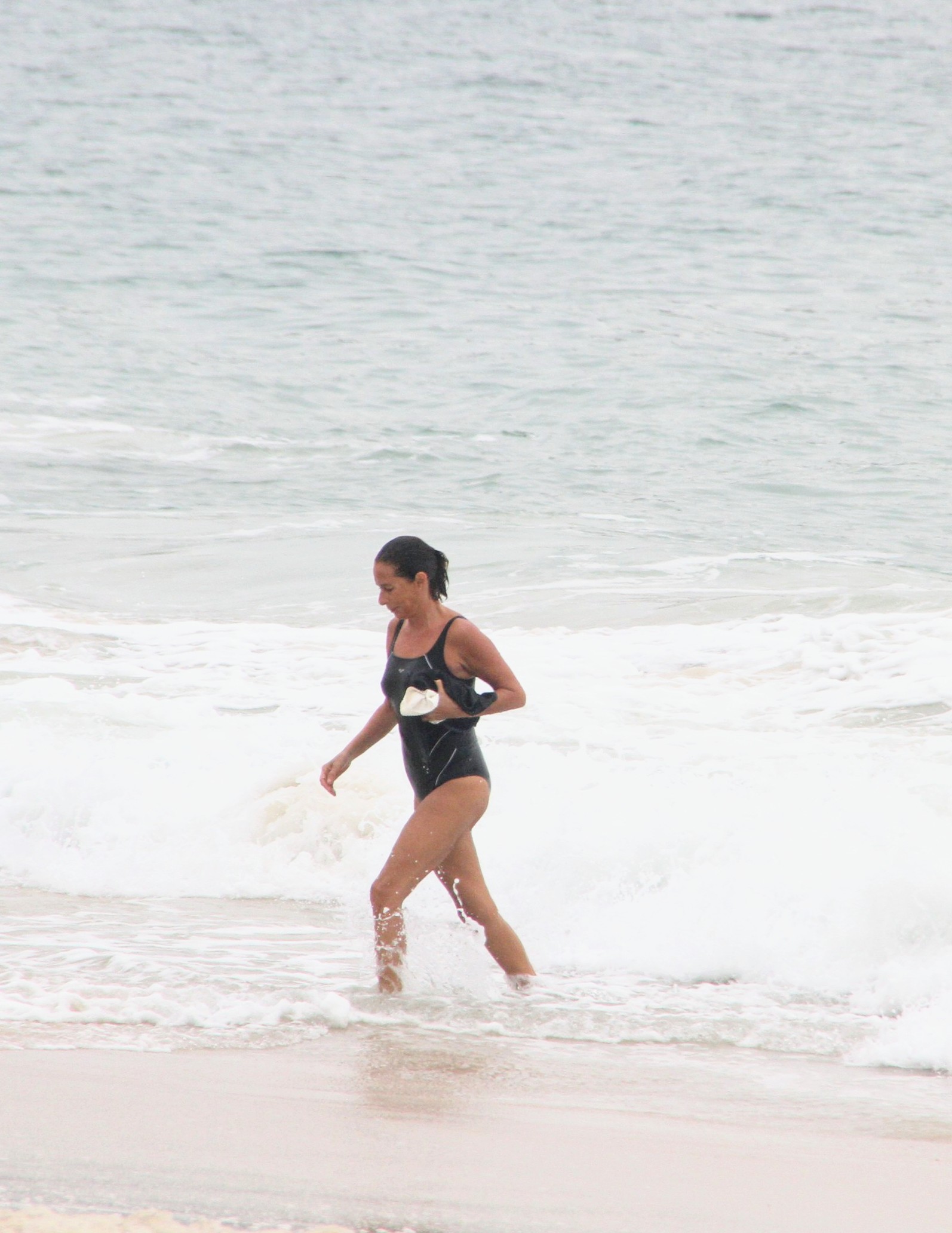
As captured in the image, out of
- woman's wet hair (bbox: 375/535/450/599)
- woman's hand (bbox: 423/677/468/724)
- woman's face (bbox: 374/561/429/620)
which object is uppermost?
woman's wet hair (bbox: 375/535/450/599)

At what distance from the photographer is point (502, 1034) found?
16.0 feet

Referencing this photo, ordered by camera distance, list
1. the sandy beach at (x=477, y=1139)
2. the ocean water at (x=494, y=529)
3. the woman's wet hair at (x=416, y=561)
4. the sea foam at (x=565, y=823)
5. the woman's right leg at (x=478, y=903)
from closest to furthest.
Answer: the sandy beach at (x=477, y=1139) < the woman's wet hair at (x=416, y=561) < the woman's right leg at (x=478, y=903) < the sea foam at (x=565, y=823) < the ocean water at (x=494, y=529)

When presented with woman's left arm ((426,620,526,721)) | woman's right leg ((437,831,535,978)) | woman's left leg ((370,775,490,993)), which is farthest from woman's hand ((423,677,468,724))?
woman's right leg ((437,831,535,978))

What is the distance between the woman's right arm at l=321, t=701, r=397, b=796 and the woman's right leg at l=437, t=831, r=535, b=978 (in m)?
0.47

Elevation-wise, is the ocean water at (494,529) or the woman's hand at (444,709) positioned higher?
the woman's hand at (444,709)

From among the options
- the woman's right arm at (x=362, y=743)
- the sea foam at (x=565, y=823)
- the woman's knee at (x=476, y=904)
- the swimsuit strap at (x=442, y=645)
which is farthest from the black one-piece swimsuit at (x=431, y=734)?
the sea foam at (x=565, y=823)

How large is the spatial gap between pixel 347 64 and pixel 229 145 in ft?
28.8

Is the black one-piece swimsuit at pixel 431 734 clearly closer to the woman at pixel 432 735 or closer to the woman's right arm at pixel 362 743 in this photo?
the woman at pixel 432 735

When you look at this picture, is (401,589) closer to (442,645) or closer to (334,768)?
(442,645)

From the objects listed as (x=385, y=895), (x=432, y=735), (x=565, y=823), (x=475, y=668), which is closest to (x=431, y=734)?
(x=432, y=735)

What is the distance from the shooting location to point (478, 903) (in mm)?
5121

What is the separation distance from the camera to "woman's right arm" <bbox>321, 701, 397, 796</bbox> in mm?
5121

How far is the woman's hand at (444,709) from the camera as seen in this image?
480cm

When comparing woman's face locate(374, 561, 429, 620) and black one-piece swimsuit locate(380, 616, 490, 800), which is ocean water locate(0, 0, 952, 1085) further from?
woman's face locate(374, 561, 429, 620)
